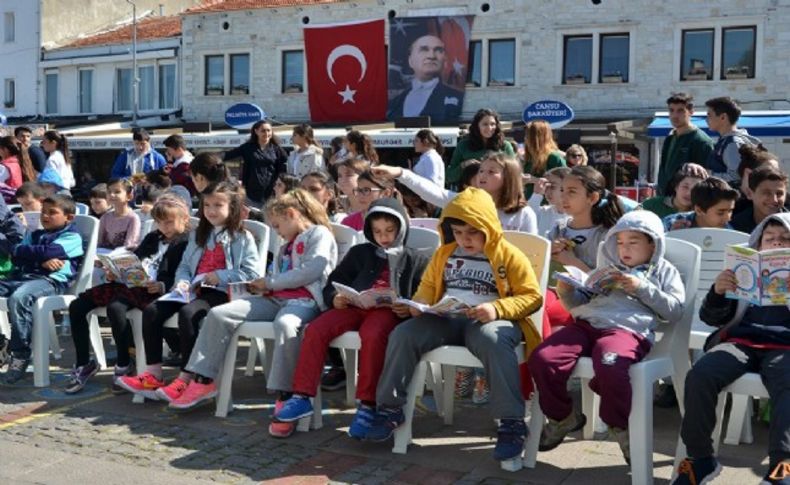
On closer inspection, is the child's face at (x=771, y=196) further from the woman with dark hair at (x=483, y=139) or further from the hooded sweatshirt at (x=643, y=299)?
the woman with dark hair at (x=483, y=139)

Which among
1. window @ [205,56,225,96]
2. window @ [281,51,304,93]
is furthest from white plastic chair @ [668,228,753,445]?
window @ [205,56,225,96]

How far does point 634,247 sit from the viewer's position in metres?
4.80

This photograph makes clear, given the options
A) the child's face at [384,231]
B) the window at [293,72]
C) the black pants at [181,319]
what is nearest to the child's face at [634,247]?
the child's face at [384,231]

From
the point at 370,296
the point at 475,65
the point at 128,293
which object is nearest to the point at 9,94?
the point at 475,65

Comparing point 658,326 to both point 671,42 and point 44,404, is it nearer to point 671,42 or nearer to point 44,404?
point 44,404

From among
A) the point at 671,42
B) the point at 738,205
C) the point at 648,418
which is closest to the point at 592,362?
the point at 648,418

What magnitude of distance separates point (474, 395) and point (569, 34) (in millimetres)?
20595

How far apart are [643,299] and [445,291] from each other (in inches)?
43.7

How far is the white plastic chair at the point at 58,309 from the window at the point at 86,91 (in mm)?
→ 29110

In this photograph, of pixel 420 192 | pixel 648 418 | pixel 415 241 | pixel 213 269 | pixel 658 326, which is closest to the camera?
pixel 648 418

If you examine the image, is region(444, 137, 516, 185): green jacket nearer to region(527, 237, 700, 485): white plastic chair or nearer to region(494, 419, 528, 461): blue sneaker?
region(527, 237, 700, 485): white plastic chair

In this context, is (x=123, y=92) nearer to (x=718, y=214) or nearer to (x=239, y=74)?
(x=239, y=74)

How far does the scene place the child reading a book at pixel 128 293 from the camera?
6508 mm

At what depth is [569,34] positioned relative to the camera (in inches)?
997
